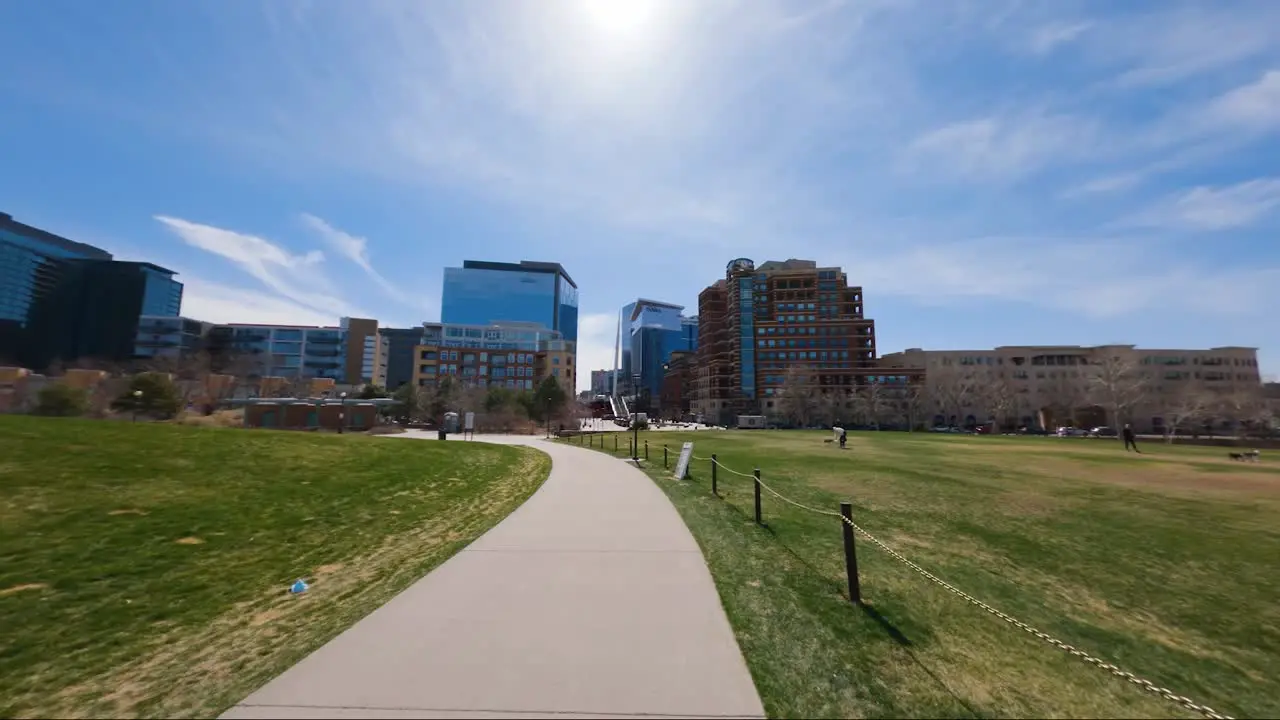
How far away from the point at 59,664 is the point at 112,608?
4.62 feet

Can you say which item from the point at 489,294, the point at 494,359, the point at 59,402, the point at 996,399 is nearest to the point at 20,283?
the point at 489,294

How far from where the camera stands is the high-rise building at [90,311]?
115 m

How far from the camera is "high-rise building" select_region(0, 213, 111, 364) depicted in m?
111

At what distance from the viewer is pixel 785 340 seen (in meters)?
103

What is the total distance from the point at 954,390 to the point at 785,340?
3324 centimetres

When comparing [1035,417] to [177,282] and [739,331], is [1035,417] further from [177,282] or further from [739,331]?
[177,282]

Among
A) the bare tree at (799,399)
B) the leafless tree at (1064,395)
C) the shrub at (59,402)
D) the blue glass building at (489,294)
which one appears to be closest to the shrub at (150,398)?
the shrub at (59,402)

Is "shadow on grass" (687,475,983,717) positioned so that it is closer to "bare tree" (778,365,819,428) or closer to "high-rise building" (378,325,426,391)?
"bare tree" (778,365,819,428)

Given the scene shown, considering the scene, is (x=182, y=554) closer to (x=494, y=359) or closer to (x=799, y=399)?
(x=799, y=399)

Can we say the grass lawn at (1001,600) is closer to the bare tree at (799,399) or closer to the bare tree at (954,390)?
the bare tree at (799,399)

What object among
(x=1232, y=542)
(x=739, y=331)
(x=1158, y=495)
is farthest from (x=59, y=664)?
(x=739, y=331)

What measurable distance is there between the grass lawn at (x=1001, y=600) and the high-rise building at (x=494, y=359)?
84551 mm

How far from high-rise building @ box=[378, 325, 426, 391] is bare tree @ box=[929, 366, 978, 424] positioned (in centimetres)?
14641

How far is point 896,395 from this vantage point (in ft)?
289
